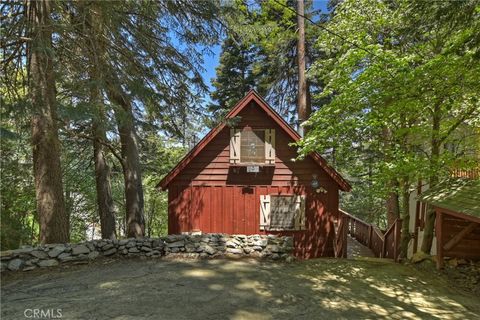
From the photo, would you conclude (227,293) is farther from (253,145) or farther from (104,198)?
(104,198)

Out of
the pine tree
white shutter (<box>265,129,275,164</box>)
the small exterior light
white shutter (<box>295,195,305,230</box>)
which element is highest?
the pine tree

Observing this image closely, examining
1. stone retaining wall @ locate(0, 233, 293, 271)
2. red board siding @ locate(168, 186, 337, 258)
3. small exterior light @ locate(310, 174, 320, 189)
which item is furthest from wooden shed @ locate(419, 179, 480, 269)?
stone retaining wall @ locate(0, 233, 293, 271)

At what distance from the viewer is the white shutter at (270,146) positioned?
10.3 metres

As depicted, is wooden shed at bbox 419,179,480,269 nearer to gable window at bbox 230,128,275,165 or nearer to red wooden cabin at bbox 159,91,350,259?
red wooden cabin at bbox 159,91,350,259

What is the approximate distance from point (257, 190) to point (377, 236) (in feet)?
18.1

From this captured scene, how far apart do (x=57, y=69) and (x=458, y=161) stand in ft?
31.7

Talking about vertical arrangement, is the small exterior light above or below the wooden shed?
above

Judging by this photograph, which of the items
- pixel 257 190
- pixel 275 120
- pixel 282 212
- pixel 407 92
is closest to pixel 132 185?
pixel 257 190

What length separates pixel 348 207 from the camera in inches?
968

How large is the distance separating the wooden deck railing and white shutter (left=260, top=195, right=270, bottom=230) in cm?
231

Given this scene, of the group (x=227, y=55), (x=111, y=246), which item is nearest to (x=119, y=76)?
(x=111, y=246)

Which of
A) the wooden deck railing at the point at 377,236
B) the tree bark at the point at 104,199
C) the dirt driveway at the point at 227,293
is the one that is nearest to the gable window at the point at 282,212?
the wooden deck railing at the point at 377,236

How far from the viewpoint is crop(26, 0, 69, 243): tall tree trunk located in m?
5.60

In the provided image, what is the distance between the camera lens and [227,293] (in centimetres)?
538
